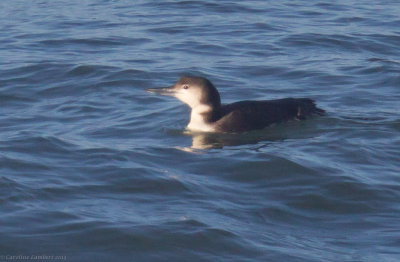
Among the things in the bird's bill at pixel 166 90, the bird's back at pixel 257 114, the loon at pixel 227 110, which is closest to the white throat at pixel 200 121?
the loon at pixel 227 110

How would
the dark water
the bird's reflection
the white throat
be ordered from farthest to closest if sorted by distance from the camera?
the white throat, the bird's reflection, the dark water

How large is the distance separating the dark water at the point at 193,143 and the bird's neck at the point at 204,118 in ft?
0.54

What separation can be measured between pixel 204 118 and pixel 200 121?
0.18 ft

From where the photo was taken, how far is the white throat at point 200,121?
1037cm

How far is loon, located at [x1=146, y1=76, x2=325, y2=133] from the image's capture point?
10266 mm

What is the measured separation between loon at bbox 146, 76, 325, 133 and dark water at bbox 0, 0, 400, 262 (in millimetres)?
150

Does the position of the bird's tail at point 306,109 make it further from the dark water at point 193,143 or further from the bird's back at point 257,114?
the dark water at point 193,143

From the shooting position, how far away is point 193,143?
10.1m

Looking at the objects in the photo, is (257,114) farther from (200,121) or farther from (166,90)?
(166,90)

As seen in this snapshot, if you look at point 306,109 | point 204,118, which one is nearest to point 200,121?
point 204,118

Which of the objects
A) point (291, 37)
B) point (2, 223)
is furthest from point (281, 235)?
point (291, 37)

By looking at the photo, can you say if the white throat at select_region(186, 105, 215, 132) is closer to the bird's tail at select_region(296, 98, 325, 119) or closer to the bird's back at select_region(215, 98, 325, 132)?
the bird's back at select_region(215, 98, 325, 132)

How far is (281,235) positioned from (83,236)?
1445mm

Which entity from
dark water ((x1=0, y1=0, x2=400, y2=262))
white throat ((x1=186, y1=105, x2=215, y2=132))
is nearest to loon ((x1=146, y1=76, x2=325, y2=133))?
white throat ((x1=186, y1=105, x2=215, y2=132))
